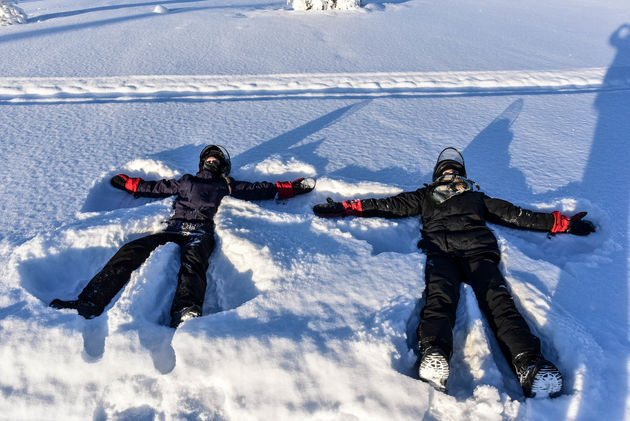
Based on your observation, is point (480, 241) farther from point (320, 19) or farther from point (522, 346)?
point (320, 19)

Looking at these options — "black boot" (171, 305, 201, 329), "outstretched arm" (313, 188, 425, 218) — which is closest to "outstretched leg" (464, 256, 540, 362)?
"outstretched arm" (313, 188, 425, 218)

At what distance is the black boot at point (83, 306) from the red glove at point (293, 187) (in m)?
1.59

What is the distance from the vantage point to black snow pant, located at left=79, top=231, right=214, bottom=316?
224cm

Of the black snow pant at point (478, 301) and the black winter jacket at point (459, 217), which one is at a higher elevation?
the black winter jacket at point (459, 217)

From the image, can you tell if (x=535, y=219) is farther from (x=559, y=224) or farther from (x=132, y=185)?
(x=132, y=185)

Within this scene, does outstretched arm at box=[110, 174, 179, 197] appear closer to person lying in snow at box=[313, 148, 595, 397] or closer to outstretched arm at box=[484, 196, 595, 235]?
person lying in snow at box=[313, 148, 595, 397]

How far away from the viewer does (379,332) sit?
74.5 inches

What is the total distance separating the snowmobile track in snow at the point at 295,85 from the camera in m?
4.98

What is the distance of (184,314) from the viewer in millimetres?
2094

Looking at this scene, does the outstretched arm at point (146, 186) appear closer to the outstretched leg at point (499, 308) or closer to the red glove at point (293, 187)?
the red glove at point (293, 187)

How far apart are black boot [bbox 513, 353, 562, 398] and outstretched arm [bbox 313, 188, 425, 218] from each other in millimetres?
1341

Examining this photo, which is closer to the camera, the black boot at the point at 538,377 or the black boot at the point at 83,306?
the black boot at the point at 538,377

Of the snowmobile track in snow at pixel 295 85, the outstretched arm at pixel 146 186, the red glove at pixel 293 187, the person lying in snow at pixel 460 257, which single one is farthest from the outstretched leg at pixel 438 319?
the snowmobile track in snow at pixel 295 85

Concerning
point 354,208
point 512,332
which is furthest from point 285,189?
point 512,332
